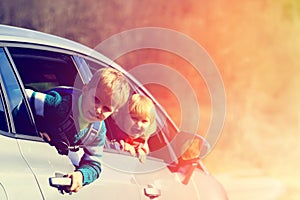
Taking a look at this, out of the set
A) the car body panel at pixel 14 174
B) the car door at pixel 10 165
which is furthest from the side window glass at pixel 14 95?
the car body panel at pixel 14 174

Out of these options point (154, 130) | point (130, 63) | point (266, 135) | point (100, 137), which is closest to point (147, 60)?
point (130, 63)

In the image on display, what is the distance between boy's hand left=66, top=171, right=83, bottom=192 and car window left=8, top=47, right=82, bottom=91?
537 millimetres

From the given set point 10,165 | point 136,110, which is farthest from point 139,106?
point 10,165

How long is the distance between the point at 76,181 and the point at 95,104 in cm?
33

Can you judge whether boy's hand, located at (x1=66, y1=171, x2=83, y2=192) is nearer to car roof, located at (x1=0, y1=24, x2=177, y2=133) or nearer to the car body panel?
the car body panel

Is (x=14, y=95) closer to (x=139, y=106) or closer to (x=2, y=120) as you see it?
(x=2, y=120)

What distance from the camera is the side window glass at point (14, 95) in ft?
8.73

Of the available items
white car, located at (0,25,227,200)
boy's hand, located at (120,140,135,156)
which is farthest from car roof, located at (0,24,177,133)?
boy's hand, located at (120,140,135,156)

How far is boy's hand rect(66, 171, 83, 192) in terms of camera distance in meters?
2.71

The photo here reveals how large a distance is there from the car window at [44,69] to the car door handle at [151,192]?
1.92 feet

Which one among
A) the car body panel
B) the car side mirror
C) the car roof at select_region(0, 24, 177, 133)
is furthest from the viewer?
the car side mirror

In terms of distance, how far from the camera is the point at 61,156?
277 centimetres

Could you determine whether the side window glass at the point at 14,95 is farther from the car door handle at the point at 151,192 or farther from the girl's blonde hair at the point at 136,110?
the car door handle at the point at 151,192

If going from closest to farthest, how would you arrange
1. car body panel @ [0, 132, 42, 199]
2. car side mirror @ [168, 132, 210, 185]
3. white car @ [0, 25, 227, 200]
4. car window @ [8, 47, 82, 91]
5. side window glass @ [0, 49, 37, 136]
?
car body panel @ [0, 132, 42, 199], white car @ [0, 25, 227, 200], side window glass @ [0, 49, 37, 136], car window @ [8, 47, 82, 91], car side mirror @ [168, 132, 210, 185]
